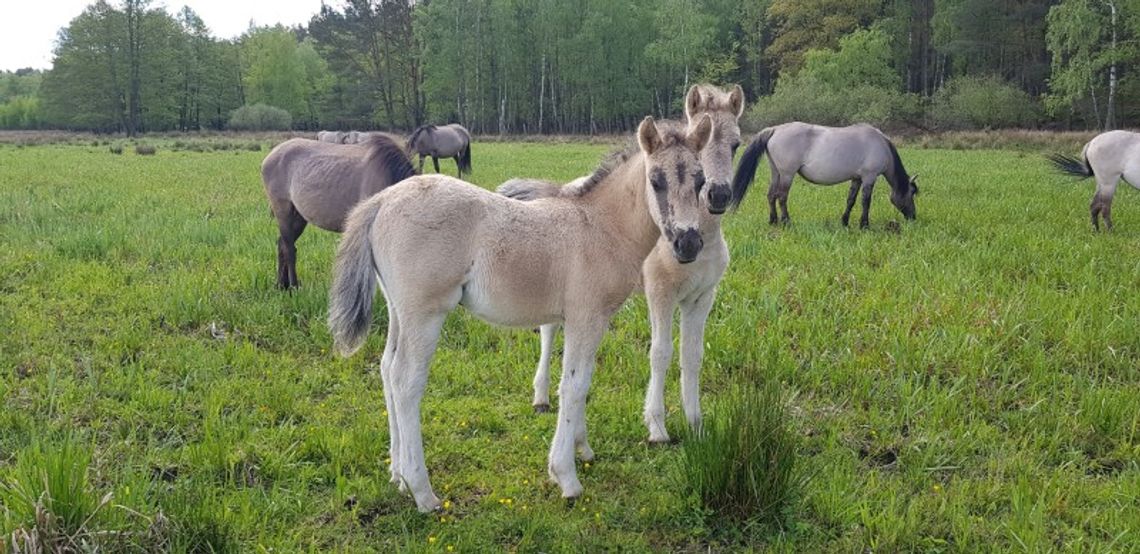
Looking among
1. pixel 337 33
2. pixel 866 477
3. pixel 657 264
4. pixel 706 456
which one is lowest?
pixel 866 477

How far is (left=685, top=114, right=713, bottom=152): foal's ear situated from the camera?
3.19 metres

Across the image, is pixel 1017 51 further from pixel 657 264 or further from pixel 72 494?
pixel 72 494

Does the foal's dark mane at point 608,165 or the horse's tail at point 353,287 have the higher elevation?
the foal's dark mane at point 608,165

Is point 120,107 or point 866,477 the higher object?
point 120,107

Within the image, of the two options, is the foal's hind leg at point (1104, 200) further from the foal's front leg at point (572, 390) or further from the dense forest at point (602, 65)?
the dense forest at point (602, 65)

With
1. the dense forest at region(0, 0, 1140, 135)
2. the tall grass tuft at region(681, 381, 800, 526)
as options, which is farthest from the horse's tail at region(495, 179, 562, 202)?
the dense forest at region(0, 0, 1140, 135)

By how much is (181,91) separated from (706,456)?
7081 centimetres

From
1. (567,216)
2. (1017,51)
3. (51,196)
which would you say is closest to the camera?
(567,216)

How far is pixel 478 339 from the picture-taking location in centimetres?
560

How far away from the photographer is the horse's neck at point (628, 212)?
3.41m

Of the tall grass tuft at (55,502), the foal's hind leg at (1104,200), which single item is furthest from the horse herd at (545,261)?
the foal's hind leg at (1104,200)

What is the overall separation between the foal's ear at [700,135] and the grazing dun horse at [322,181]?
4101mm

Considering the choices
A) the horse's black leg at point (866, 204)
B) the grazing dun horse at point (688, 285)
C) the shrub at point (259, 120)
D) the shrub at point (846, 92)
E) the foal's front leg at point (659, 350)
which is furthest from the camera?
the shrub at point (259, 120)

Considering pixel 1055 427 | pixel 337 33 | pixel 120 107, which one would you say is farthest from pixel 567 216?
pixel 120 107
